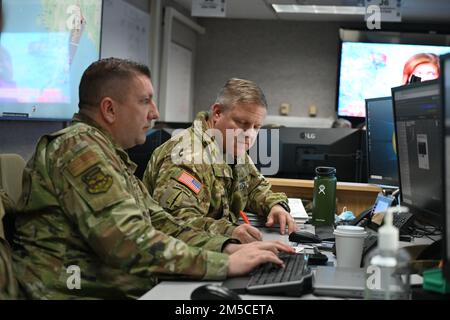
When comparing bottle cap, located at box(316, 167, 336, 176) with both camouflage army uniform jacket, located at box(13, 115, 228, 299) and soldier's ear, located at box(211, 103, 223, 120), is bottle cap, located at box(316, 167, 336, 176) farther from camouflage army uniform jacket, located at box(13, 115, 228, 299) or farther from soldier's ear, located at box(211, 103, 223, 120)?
camouflage army uniform jacket, located at box(13, 115, 228, 299)

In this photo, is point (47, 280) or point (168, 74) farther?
point (168, 74)

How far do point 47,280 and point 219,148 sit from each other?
3.44ft

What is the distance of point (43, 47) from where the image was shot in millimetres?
3271

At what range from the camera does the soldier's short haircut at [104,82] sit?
1467 mm

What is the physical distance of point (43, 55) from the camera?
10.8 feet

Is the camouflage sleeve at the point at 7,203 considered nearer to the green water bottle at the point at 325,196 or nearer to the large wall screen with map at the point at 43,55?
the green water bottle at the point at 325,196

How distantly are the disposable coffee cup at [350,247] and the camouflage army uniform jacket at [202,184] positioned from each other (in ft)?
1.32

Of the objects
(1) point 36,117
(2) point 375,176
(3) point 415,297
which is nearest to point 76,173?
(3) point 415,297

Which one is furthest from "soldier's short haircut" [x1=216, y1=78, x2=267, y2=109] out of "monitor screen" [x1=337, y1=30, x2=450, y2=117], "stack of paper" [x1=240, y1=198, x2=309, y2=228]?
"monitor screen" [x1=337, y1=30, x2=450, y2=117]

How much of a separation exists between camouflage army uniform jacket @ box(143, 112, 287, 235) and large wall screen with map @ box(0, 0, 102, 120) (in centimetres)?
134

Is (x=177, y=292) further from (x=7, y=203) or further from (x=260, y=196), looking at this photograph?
(x=260, y=196)

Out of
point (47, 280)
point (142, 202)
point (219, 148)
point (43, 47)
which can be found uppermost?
point (43, 47)

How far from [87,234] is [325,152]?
1.95m

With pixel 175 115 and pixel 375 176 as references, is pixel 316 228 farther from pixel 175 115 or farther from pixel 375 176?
pixel 175 115
